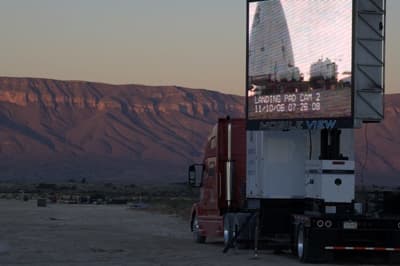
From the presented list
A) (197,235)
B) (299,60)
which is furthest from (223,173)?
(299,60)

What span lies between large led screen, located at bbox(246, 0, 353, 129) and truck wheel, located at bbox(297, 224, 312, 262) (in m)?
2.49

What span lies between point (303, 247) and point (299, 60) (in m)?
4.29

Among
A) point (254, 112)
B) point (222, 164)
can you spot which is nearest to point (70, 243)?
point (222, 164)

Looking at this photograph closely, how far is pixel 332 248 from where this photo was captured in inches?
875

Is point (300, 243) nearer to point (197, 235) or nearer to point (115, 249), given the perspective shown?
point (115, 249)

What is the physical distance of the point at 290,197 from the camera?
82.1 feet

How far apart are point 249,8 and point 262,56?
4.34 feet

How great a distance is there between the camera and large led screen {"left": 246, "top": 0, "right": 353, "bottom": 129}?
74.9 ft

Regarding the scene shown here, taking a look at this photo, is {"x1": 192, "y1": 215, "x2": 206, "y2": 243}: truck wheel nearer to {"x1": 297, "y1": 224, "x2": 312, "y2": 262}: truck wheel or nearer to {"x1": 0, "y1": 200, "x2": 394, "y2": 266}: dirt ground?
{"x1": 0, "y1": 200, "x2": 394, "y2": 266}: dirt ground

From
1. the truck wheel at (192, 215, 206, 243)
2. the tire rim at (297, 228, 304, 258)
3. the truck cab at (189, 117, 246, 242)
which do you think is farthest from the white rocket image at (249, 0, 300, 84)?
the truck wheel at (192, 215, 206, 243)

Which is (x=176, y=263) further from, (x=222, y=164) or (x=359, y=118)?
(x=222, y=164)

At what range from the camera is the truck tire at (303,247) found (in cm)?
2225

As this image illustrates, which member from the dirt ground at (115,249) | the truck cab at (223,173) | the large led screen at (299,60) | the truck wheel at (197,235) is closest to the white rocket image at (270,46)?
the large led screen at (299,60)

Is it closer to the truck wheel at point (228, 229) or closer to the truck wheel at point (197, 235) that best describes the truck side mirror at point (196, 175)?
the truck wheel at point (197, 235)
